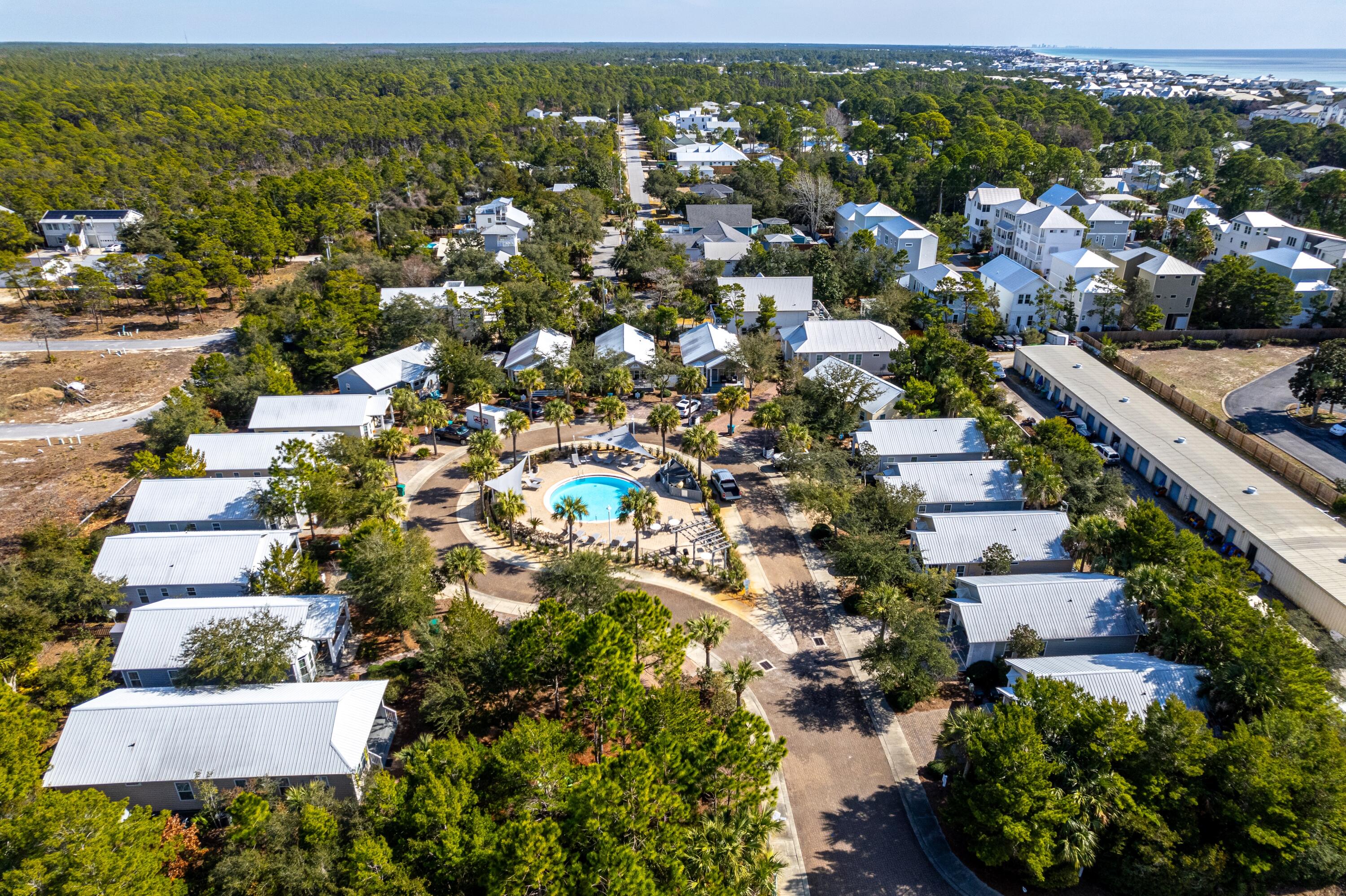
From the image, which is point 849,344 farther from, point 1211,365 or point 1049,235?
point 1049,235

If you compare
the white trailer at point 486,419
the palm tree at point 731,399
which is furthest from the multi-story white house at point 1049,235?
the white trailer at point 486,419

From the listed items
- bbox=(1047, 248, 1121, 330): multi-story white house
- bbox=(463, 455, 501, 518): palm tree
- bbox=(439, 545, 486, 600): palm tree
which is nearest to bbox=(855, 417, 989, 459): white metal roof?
bbox=(463, 455, 501, 518): palm tree

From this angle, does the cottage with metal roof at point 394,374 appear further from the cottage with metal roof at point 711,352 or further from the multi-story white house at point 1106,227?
the multi-story white house at point 1106,227

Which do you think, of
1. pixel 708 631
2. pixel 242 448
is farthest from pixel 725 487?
pixel 242 448

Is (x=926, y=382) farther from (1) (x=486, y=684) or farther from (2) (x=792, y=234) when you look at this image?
(2) (x=792, y=234)

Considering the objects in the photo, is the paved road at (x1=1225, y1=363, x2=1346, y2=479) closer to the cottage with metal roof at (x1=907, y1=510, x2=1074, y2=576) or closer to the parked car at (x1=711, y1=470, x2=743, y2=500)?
the cottage with metal roof at (x1=907, y1=510, x2=1074, y2=576)
